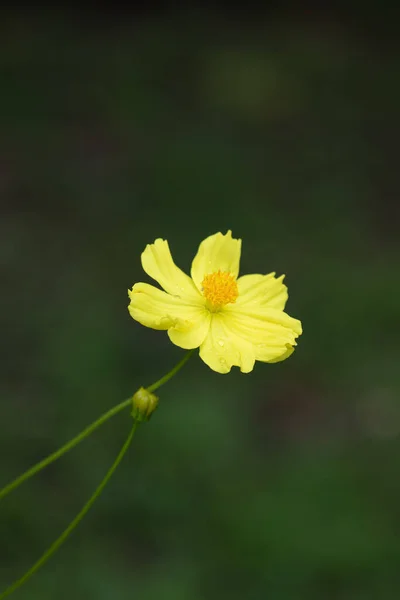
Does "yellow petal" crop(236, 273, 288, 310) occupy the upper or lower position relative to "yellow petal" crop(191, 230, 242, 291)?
lower

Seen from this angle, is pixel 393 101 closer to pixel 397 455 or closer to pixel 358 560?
pixel 397 455

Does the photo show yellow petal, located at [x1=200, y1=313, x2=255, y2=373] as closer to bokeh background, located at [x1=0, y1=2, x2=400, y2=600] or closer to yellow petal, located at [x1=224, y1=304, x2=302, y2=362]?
yellow petal, located at [x1=224, y1=304, x2=302, y2=362]

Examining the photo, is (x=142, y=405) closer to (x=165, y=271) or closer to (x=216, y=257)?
(x=165, y=271)

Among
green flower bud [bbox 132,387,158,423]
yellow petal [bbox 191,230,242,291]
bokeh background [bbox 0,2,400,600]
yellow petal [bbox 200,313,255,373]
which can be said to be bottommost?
green flower bud [bbox 132,387,158,423]

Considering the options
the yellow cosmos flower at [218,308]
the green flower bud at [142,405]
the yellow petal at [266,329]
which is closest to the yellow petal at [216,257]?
the yellow cosmos flower at [218,308]

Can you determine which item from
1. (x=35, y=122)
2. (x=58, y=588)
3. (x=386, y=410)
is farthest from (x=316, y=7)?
(x=58, y=588)

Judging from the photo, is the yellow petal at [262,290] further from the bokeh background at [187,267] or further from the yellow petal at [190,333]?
the bokeh background at [187,267]

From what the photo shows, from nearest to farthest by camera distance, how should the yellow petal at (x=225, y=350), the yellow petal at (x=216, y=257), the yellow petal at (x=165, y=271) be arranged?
the yellow petal at (x=225, y=350), the yellow petal at (x=165, y=271), the yellow petal at (x=216, y=257)

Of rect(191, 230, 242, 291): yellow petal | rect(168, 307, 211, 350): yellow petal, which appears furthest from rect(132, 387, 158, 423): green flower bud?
rect(191, 230, 242, 291): yellow petal
